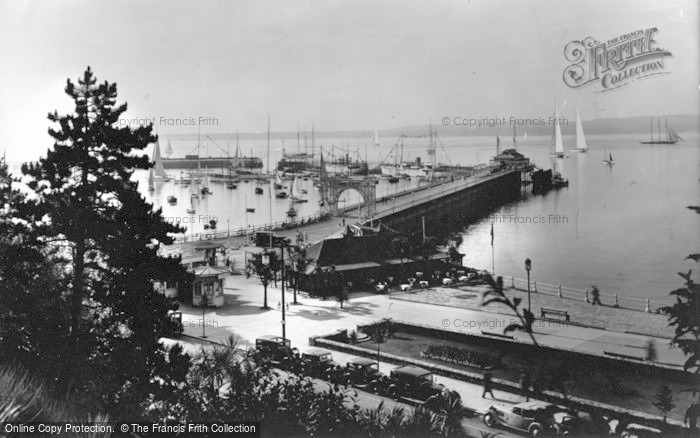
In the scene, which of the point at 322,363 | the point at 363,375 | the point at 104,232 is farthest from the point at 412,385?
the point at 104,232

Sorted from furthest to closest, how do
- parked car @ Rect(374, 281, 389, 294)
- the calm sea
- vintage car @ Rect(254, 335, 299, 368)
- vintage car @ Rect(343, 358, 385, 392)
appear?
1. the calm sea
2. parked car @ Rect(374, 281, 389, 294)
3. vintage car @ Rect(343, 358, 385, 392)
4. vintage car @ Rect(254, 335, 299, 368)

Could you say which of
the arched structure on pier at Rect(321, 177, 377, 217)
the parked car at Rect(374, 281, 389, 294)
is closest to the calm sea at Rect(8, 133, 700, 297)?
the arched structure on pier at Rect(321, 177, 377, 217)

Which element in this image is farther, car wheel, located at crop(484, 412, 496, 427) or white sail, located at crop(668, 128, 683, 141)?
white sail, located at crop(668, 128, 683, 141)

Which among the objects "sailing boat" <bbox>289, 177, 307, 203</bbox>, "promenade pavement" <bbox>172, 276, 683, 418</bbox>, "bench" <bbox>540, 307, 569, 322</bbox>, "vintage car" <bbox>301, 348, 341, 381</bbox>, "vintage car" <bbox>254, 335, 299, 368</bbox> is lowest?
"bench" <bbox>540, 307, 569, 322</bbox>

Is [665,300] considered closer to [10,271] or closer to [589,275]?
[589,275]

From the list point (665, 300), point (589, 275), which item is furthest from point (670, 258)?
point (665, 300)

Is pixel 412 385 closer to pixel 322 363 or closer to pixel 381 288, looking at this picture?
pixel 322 363

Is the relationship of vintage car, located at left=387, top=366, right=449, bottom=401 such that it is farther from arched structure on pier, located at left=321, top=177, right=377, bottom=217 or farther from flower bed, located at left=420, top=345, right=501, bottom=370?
arched structure on pier, located at left=321, top=177, right=377, bottom=217
